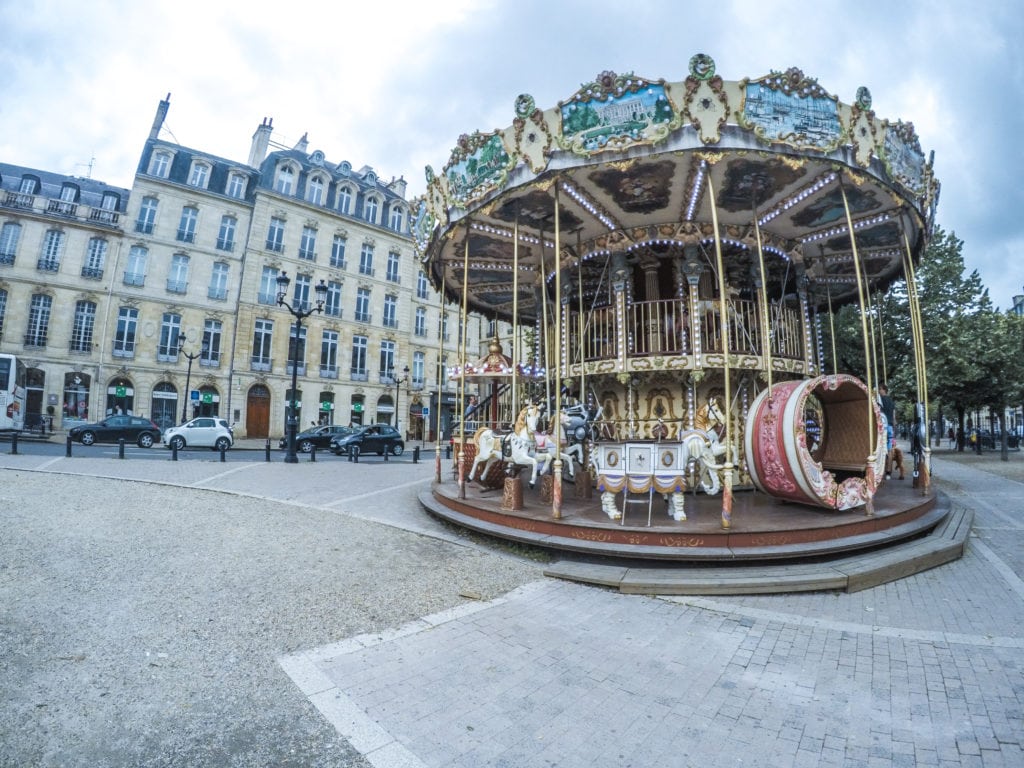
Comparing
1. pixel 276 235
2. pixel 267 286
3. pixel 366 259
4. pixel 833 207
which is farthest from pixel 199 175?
pixel 833 207

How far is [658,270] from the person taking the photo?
11898 millimetres

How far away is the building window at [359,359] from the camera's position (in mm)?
37312

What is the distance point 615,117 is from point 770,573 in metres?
6.65

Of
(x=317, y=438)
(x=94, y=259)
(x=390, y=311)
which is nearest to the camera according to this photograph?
(x=317, y=438)

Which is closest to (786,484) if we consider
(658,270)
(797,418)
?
(797,418)

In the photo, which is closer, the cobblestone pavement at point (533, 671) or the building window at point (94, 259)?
the cobblestone pavement at point (533, 671)

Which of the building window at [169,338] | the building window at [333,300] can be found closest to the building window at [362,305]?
the building window at [333,300]

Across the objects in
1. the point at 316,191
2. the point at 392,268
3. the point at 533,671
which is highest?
the point at 316,191

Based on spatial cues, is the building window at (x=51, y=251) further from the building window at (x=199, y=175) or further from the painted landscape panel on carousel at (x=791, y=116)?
the painted landscape panel on carousel at (x=791, y=116)

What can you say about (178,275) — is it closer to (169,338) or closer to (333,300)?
(169,338)

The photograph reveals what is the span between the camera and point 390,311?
131ft

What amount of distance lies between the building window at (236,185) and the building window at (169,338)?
9.75 metres

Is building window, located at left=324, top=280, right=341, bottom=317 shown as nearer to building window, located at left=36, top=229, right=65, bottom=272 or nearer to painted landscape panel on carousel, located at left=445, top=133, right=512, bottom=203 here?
building window, located at left=36, top=229, right=65, bottom=272

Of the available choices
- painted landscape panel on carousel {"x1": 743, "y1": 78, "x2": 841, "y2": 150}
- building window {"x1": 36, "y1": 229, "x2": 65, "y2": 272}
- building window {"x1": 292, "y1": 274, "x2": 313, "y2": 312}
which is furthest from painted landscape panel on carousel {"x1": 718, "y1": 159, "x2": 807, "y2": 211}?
building window {"x1": 36, "y1": 229, "x2": 65, "y2": 272}
